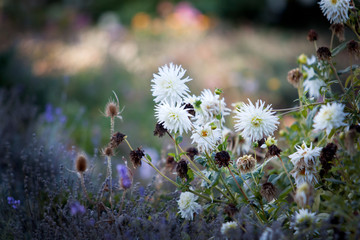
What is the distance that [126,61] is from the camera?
6449 millimetres

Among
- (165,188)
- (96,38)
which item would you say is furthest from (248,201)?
(96,38)

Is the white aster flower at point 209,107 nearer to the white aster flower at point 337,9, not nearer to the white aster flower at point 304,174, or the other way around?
the white aster flower at point 304,174

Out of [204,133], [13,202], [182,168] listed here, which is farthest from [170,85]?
[13,202]

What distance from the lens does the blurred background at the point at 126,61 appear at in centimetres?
454

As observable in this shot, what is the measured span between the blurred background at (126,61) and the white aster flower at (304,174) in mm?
1933

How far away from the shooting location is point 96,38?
768 cm

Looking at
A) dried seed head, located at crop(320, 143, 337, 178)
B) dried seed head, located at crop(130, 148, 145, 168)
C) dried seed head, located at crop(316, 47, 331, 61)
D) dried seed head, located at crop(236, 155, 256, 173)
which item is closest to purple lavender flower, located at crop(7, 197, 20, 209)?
dried seed head, located at crop(130, 148, 145, 168)

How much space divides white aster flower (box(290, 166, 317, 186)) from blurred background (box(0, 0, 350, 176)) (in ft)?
6.34

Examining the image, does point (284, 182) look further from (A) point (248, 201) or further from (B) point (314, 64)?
(B) point (314, 64)

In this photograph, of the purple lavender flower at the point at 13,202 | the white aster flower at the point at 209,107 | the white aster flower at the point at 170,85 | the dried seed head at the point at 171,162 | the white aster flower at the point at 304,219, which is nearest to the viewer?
the white aster flower at the point at 304,219

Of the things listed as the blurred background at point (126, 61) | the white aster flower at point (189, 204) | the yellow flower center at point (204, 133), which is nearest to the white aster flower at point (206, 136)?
the yellow flower center at point (204, 133)

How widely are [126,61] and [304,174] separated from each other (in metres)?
5.19

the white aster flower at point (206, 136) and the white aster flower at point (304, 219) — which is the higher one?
the white aster flower at point (206, 136)

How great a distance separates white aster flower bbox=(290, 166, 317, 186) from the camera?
160 centimetres
